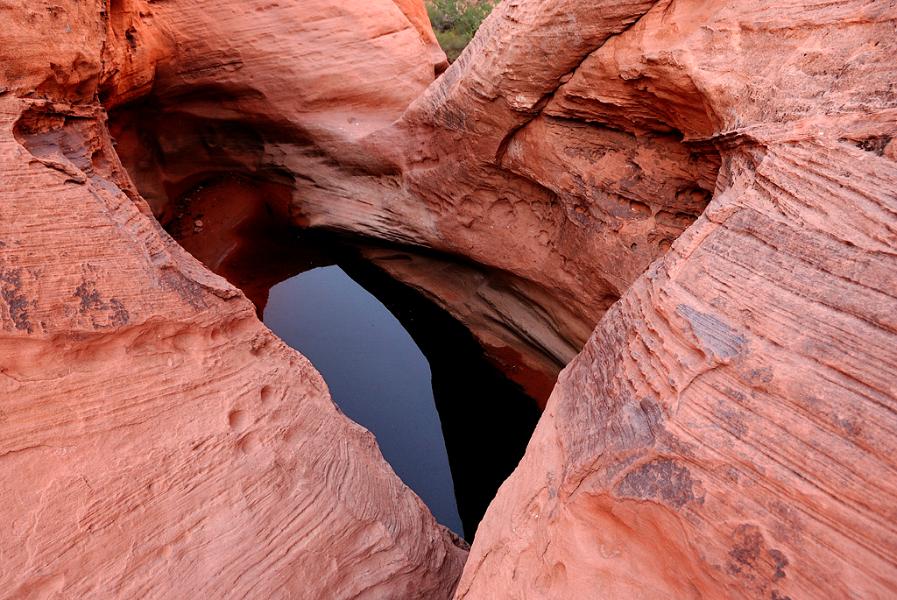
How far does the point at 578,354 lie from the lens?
101 inches

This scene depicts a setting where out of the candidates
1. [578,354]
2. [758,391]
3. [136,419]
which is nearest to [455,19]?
[578,354]

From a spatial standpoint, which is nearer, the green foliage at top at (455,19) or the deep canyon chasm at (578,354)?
the deep canyon chasm at (578,354)

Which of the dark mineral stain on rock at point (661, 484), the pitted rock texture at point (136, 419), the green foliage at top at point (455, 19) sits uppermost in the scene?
the green foliage at top at point (455, 19)

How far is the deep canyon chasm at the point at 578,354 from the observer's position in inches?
54.1

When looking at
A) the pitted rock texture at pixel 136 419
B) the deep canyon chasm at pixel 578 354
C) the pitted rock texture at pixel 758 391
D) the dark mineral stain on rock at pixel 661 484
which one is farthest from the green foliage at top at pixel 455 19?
the dark mineral stain on rock at pixel 661 484

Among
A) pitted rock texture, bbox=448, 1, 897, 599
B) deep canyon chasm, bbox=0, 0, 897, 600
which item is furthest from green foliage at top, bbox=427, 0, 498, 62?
pitted rock texture, bbox=448, 1, 897, 599

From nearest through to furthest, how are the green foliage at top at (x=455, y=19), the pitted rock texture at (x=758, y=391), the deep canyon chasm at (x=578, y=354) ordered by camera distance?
the pitted rock texture at (x=758, y=391) < the deep canyon chasm at (x=578, y=354) < the green foliage at top at (x=455, y=19)

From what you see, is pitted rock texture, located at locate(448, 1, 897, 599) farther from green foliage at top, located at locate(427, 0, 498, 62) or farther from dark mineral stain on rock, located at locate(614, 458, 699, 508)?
green foliage at top, located at locate(427, 0, 498, 62)

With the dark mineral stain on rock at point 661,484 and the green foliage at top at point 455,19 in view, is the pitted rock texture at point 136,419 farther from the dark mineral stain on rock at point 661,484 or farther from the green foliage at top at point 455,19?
the green foliage at top at point 455,19

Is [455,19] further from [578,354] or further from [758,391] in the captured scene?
[758,391]

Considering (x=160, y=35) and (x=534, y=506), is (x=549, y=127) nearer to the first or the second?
(x=534, y=506)

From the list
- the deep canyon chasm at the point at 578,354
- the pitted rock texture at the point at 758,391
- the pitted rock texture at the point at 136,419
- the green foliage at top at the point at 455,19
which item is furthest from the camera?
the green foliage at top at the point at 455,19

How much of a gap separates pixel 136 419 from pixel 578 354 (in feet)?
5.59

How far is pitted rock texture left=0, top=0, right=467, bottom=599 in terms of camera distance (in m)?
1.80
